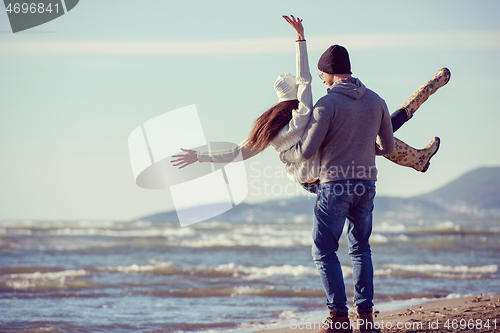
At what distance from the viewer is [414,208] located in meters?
52.2

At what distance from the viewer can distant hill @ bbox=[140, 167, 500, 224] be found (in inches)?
1777

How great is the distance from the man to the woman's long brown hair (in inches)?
6.3

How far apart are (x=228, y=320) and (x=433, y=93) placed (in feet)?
10.1

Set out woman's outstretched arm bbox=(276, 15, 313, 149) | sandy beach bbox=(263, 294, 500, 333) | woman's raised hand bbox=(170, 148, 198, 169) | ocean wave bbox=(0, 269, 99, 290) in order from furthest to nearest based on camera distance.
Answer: ocean wave bbox=(0, 269, 99, 290) → sandy beach bbox=(263, 294, 500, 333) → woman's raised hand bbox=(170, 148, 198, 169) → woman's outstretched arm bbox=(276, 15, 313, 149)

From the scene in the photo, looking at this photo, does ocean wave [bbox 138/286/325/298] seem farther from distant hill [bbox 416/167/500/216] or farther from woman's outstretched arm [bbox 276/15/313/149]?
distant hill [bbox 416/167/500/216]

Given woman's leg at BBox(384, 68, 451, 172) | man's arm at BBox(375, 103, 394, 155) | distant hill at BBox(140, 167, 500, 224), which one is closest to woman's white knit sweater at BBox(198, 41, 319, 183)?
man's arm at BBox(375, 103, 394, 155)

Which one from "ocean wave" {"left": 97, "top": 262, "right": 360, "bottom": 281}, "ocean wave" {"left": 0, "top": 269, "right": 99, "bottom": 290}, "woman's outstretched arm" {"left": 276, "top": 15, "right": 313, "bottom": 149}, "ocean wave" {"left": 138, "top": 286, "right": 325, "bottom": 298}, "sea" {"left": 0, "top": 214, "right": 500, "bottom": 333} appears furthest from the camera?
"ocean wave" {"left": 97, "top": 262, "right": 360, "bottom": 281}

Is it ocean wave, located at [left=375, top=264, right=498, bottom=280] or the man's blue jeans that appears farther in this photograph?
ocean wave, located at [left=375, top=264, right=498, bottom=280]

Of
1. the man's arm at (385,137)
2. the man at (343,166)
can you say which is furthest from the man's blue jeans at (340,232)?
the man's arm at (385,137)

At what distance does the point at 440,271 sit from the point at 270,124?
684cm

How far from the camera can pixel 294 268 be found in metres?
8.34

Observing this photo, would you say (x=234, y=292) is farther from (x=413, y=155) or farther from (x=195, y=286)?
(x=413, y=155)

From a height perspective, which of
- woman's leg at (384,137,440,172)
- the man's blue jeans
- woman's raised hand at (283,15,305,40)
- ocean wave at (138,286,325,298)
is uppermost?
woman's raised hand at (283,15,305,40)

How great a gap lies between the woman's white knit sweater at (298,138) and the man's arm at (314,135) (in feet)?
0.23
